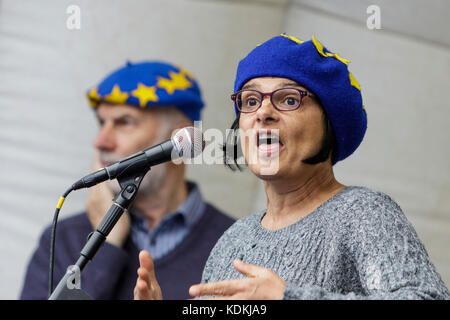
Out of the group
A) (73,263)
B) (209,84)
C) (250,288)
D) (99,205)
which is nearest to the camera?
(250,288)

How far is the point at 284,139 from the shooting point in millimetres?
931

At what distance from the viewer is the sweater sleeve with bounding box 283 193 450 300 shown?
2.44 feet

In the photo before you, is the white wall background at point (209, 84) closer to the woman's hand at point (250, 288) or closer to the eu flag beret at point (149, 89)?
the eu flag beret at point (149, 89)

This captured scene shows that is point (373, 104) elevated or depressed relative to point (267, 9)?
depressed

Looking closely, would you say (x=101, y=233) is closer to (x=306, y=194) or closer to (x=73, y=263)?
(x=306, y=194)

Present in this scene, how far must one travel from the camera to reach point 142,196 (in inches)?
75.7

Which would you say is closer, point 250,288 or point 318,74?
point 250,288

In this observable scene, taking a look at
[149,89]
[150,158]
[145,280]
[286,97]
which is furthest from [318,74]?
[149,89]

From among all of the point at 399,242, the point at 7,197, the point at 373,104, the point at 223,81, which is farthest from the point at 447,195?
the point at 7,197

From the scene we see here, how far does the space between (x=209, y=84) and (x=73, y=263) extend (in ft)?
2.99
